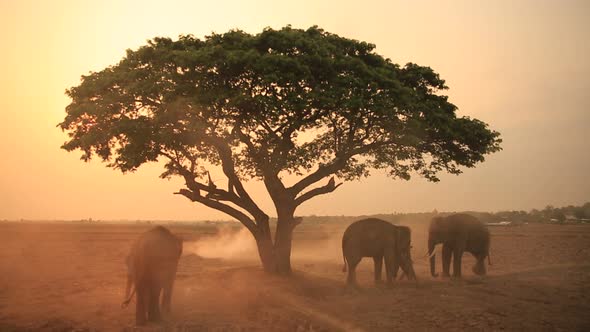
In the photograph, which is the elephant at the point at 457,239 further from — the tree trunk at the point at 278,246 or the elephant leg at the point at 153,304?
the elephant leg at the point at 153,304

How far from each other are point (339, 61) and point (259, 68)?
3.05m

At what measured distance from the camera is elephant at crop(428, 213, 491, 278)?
2038cm

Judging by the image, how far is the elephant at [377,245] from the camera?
1800 cm

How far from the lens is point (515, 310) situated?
43.1 ft

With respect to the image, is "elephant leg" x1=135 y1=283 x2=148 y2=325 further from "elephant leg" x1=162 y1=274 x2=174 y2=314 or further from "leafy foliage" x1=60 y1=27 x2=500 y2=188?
"leafy foliage" x1=60 y1=27 x2=500 y2=188

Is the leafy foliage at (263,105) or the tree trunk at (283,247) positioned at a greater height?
the leafy foliage at (263,105)

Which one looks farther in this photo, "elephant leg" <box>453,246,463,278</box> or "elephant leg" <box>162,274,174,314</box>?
"elephant leg" <box>453,246,463,278</box>

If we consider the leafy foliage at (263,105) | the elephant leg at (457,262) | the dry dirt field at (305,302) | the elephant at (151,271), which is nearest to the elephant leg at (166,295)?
the elephant at (151,271)

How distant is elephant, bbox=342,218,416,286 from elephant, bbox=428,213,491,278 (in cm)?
272

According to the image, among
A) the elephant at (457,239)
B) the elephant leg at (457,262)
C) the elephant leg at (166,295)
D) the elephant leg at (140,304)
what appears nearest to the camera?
the elephant leg at (140,304)

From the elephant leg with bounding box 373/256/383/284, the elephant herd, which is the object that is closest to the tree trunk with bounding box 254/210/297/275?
the elephant herd

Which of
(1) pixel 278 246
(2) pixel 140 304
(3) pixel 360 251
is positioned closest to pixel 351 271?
(3) pixel 360 251

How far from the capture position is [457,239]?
20.5 meters

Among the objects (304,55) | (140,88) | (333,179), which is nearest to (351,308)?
(333,179)
